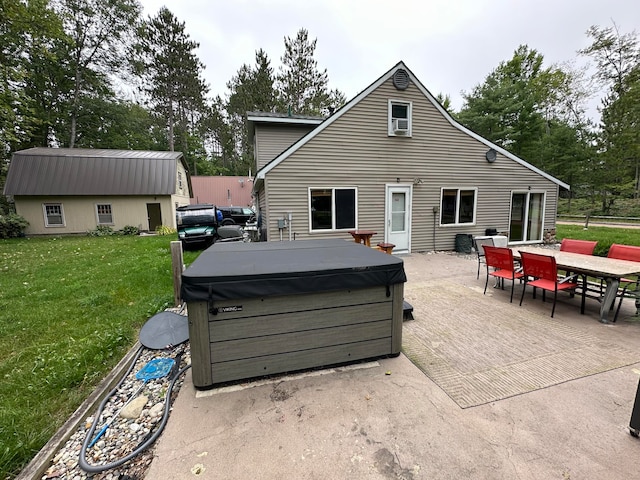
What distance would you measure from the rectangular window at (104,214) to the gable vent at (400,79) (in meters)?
16.7

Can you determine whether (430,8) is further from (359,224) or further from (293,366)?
(293,366)

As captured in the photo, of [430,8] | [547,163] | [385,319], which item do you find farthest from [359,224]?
[547,163]

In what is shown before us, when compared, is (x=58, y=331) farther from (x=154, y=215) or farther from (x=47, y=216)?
(x=47, y=216)

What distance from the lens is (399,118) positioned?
27.5 feet

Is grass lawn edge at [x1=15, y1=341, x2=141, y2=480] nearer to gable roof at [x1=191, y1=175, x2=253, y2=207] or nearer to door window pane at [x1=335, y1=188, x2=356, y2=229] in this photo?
door window pane at [x1=335, y1=188, x2=356, y2=229]

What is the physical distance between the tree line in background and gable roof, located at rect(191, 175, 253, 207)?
16.4 ft

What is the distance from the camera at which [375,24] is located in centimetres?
971

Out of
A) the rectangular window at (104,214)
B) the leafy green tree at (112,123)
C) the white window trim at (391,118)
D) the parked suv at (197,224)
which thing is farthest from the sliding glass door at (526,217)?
the leafy green tree at (112,123)

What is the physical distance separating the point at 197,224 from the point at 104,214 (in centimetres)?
976

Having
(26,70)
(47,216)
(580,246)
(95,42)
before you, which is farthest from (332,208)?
(95,42)

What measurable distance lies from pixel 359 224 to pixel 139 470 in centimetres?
736

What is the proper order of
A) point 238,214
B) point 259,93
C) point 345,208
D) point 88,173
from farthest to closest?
1. point 259,93
2. point 238,214
3. point 88,173
4. point 345,208

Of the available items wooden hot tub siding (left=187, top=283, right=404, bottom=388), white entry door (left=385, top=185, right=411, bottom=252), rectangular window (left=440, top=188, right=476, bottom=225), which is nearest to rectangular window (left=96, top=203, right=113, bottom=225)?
white entry door (left=385, top=185, right=411, bottom=252)

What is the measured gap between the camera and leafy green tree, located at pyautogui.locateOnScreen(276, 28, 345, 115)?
21.8 metres
